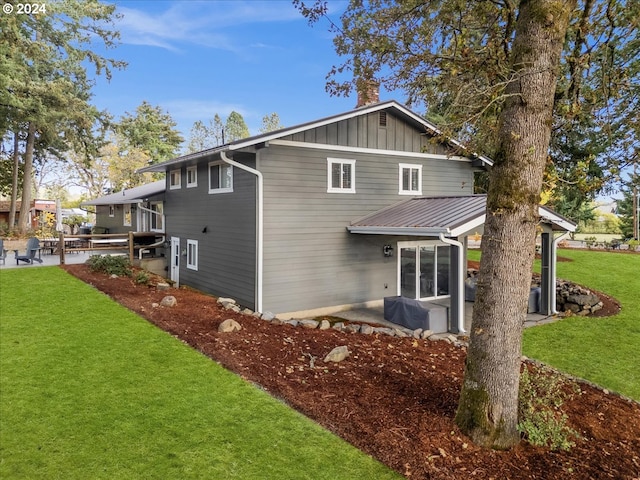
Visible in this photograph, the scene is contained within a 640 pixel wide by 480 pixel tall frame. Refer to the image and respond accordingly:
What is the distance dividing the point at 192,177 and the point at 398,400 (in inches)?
434

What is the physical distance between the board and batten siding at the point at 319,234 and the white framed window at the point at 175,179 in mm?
5794

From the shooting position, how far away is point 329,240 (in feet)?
37.4

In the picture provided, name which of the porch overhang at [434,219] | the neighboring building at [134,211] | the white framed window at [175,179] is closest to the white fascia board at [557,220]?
the porch overhang at [434,219]

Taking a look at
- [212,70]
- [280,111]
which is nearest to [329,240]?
[212,70]

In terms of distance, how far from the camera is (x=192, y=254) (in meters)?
13.9

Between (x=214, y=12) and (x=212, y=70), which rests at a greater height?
(x=212, y=70)

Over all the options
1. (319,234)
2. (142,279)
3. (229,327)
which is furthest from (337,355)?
(142,279)

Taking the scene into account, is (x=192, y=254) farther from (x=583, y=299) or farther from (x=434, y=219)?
(x=583, y=299)

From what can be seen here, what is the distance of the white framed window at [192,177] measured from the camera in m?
13.6

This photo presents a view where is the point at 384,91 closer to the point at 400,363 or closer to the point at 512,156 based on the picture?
the point at 512,156

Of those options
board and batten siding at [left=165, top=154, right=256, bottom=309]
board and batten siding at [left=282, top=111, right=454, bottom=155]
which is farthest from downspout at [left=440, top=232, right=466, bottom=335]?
board and batten siding at [left=165, top=154, right=256, bottom=309]

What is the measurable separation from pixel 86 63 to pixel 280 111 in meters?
22.5

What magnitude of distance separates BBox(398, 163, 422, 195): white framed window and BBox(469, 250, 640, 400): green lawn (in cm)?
531

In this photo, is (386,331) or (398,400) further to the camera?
(386,331)
